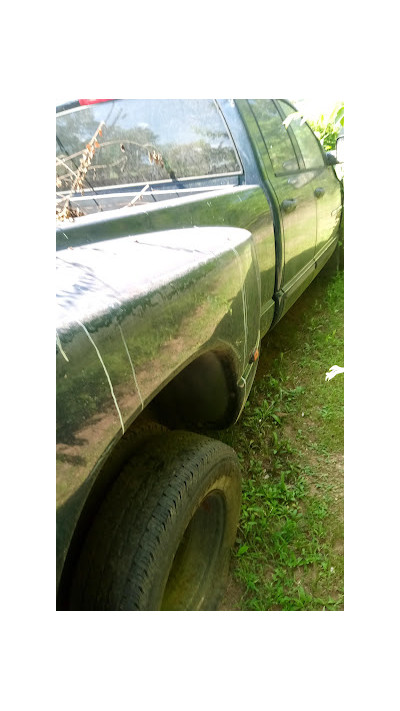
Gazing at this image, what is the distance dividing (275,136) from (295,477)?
3.40 feet

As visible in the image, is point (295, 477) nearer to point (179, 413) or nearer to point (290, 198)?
point (179, 413)

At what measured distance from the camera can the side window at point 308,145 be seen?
5.22 ft

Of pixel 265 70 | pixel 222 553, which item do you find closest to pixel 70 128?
pixel 265 70

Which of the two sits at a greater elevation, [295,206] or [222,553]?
[295,206]

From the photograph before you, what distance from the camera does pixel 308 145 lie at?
5.43ft

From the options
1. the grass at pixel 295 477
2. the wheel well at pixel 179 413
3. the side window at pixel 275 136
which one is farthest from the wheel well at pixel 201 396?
the side window at pixel 275 136

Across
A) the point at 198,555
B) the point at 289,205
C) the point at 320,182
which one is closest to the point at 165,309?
the point at 198,555

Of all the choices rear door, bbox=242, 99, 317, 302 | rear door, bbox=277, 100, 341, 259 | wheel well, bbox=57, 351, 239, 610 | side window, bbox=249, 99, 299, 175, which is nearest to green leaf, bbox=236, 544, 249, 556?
wheel well, bbox=57, 351, 239, 610
